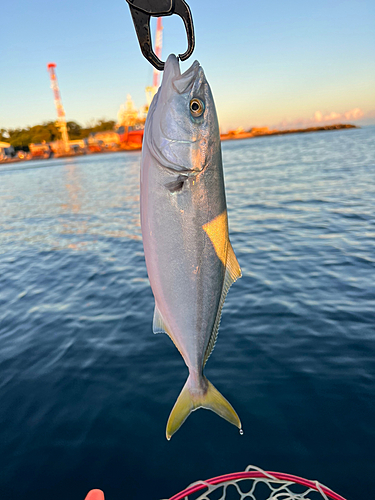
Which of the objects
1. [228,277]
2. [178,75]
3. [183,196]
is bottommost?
[228,277]

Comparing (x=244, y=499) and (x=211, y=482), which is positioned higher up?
(x=211, y=482)

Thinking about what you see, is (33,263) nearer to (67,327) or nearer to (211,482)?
(67,327)

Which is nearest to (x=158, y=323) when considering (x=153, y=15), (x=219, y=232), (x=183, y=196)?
(x=219, y=232)

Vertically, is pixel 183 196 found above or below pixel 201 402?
above

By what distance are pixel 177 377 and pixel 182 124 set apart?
4.75m

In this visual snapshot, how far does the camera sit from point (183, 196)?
7.55ft

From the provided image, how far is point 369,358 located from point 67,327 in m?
6.17

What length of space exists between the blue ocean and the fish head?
389 centimetres

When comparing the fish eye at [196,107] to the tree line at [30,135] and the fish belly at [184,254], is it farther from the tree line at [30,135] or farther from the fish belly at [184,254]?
the tree line at [30,135]

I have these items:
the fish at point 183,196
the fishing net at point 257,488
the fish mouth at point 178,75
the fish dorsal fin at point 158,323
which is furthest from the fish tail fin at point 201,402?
the fish mouth at point 178,75

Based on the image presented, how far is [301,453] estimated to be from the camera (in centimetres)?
438

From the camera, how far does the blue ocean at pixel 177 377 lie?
4352 millimetres

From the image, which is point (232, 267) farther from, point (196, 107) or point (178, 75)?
point (178, 75)

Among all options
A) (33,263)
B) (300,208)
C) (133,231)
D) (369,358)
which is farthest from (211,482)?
(300,208)
